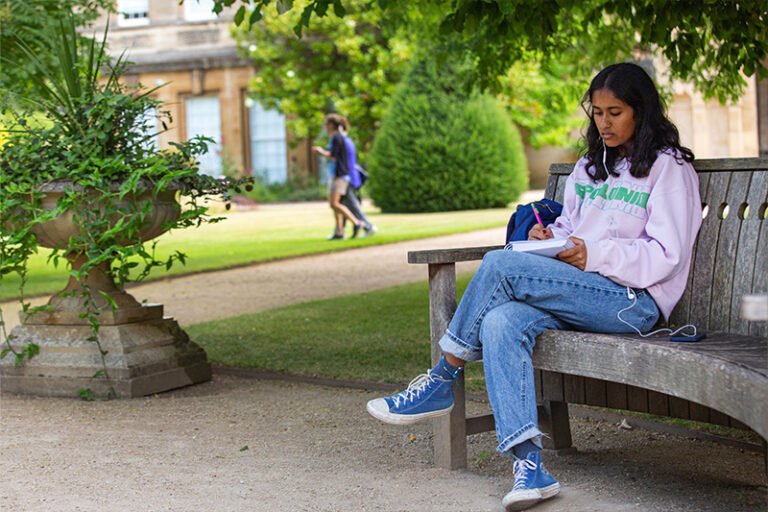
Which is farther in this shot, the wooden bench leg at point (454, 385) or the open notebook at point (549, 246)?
the wooden bench leg at point (454, 385)

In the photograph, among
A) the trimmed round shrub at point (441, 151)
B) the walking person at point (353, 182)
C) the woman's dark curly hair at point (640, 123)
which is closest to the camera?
the woman's dark curly hair at point (640, 123)

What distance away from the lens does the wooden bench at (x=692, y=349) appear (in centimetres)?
261

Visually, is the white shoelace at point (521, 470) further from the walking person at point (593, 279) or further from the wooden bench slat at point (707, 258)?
the wooden bench slat at point (707, 258)

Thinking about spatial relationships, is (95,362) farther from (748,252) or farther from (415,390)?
(748,252)

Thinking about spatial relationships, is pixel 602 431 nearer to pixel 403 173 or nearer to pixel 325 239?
pixel 325 239

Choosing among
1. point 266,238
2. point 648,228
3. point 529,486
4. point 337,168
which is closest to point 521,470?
point 529,486

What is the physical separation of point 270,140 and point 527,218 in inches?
1164

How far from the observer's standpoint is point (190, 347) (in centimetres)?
521

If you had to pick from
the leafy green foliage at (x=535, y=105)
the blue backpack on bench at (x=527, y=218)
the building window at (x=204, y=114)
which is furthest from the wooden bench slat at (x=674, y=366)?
the building window at (x=204, y=114)

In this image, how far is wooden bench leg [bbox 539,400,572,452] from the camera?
3.66 m

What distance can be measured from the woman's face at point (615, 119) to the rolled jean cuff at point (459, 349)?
0.89 m

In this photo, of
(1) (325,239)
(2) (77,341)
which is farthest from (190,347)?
(1) (325,239)

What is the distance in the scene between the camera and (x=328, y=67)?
27500 millimetres

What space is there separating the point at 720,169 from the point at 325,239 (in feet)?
35.4
